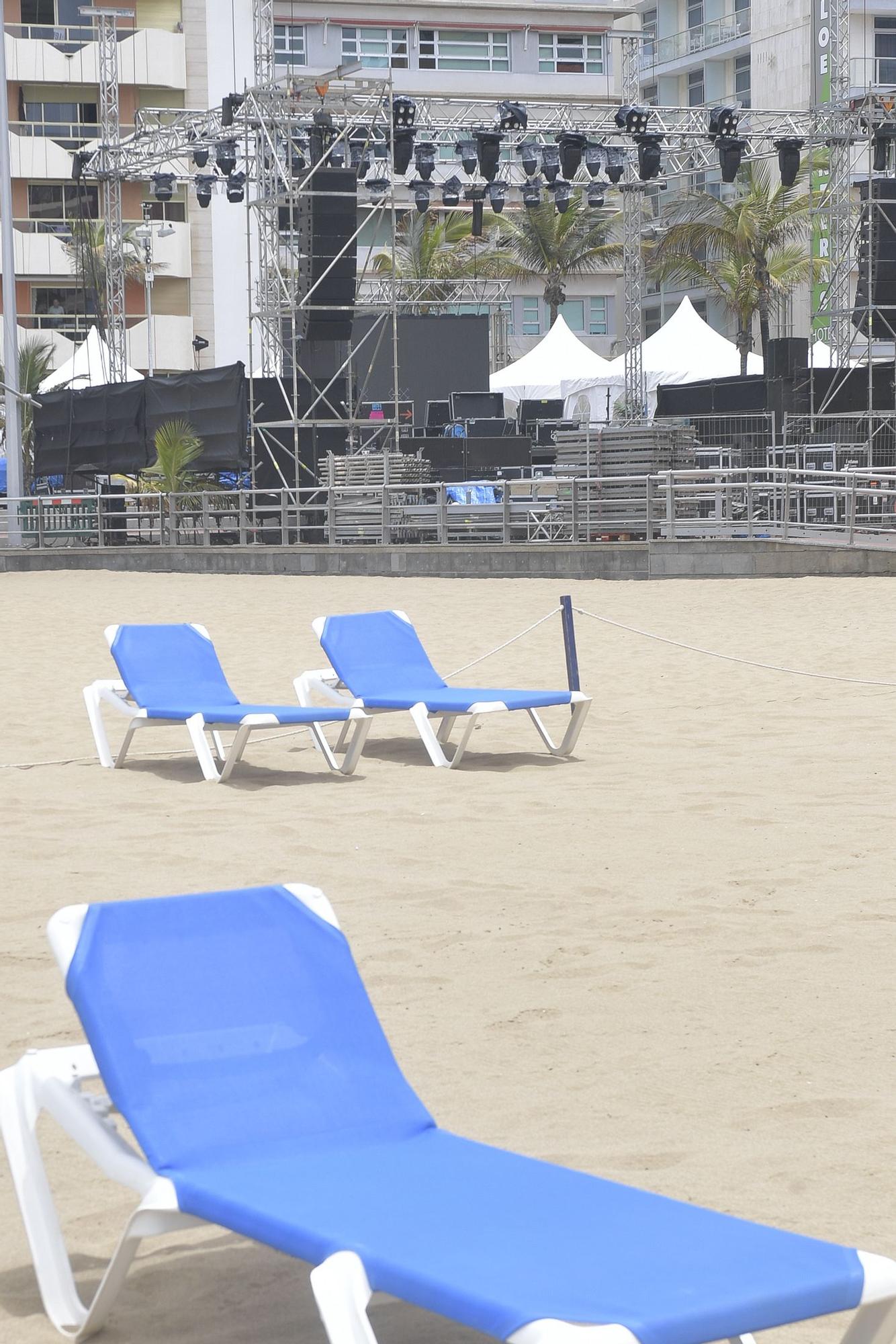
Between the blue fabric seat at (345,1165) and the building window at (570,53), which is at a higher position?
the building window at (570,53)

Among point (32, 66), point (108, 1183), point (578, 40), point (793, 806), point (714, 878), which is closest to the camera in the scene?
point (108, 1183)

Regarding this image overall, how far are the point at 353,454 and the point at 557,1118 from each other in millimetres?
21253

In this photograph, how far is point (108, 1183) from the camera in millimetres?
3635

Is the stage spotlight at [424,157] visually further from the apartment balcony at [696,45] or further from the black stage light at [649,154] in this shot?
the apartment balcony at [696,45]

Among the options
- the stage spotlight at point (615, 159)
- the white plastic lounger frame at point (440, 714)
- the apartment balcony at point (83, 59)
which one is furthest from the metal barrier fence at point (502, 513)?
the apartment balcony at point (83, 59)

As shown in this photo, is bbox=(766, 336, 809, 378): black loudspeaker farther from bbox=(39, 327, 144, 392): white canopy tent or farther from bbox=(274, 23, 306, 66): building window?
bbox=(274, 23, 306, 66): building window

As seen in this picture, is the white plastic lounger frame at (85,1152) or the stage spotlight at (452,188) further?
the stage spotlight at (452,188)

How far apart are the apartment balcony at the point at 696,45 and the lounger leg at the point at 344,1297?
58.9 m

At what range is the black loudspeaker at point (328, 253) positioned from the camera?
24.6 metres

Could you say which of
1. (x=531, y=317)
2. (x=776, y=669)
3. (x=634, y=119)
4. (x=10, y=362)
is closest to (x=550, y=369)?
(x=634, y=119)

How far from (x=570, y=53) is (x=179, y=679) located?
58511 millimetres

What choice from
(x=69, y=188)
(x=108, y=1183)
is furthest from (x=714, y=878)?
(x=69, y=188)

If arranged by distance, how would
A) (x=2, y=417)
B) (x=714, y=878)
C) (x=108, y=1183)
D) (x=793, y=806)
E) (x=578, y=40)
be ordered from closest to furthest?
(x=108, y=1183) → (x=714, y=878) → (x=793, y=806) → (x=2, y=417) → (x=578, y=40)

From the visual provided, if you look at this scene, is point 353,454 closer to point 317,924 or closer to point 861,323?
point 861,323
